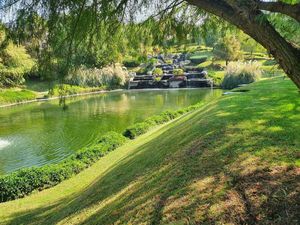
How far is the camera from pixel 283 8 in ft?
9.86

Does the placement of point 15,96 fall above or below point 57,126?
above

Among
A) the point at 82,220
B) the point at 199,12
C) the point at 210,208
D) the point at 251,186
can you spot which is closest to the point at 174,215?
the point at 210,208

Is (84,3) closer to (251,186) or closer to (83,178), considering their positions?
(251,186)

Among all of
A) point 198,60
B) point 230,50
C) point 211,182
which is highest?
point 230,50

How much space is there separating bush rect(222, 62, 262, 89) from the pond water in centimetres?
693

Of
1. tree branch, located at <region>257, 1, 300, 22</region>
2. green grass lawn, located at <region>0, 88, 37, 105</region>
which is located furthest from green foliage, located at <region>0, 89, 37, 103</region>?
tree branch, located at <region>257, 1, 300, 22</region>

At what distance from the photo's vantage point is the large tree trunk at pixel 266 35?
298 cm

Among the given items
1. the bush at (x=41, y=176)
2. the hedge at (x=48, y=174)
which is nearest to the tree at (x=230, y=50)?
the hedge at (x=48, y=174)

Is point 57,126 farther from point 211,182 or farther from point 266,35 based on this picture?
point 266,35

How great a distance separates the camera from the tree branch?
295 cm

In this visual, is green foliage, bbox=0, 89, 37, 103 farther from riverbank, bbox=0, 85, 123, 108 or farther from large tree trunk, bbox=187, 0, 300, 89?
large tree trunk, bbox=187, 0, 300, 89

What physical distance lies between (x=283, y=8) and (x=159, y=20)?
320 centimetres

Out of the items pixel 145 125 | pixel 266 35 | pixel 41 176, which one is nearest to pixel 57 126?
pixel 145 125

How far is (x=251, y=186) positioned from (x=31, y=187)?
329 inches
